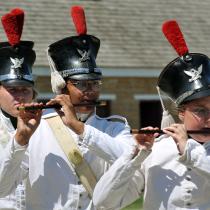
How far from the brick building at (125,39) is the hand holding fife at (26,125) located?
52.6ft

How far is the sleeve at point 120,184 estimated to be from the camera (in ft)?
18.5

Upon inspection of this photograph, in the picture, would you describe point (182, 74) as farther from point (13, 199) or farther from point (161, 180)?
point (13, 199)

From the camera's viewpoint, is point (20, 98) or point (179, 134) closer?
point (179, 134)

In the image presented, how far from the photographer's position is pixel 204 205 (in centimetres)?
579

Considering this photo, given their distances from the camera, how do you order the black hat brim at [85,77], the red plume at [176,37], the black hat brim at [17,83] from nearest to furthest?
the red plume at [176,37]
the black hat brim at [85,77]
the black hat brim at [17,83]

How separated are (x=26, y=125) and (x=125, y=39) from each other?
1923 cm

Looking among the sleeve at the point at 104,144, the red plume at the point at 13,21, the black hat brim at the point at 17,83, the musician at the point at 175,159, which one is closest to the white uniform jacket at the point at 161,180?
the musician at the point at 175,159

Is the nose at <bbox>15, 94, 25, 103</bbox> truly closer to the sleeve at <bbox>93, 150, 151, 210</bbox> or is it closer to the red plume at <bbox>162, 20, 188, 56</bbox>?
the sleeve at <bbox>93, 150, 151, 210</bbox>

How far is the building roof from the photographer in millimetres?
23703

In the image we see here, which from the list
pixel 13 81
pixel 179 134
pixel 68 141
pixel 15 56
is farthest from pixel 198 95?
pixel 15 56

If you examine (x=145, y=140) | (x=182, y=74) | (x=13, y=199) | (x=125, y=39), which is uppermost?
(x=182, y=74)

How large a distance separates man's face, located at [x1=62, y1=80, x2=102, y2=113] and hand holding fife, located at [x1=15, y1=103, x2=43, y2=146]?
0.40 meters

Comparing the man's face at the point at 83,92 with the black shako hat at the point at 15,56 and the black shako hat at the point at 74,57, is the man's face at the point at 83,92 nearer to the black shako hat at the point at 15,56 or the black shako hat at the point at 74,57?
the black shako hat at the point at 74,57

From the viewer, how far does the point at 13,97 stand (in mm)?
6328
